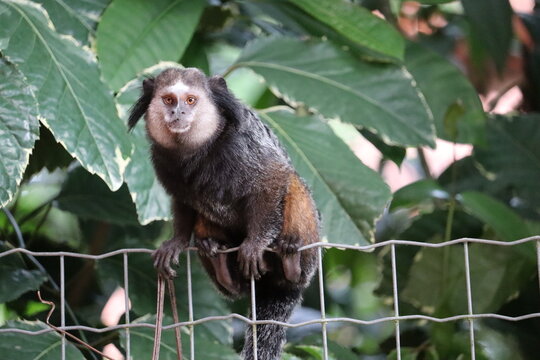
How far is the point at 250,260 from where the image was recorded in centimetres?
218

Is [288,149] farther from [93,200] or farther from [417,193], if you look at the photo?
[93,200]

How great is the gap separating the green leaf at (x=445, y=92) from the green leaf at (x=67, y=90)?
1452mm

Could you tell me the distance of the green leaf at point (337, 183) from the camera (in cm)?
279

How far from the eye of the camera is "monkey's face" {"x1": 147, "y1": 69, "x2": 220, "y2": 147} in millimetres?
2334

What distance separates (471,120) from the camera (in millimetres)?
3398

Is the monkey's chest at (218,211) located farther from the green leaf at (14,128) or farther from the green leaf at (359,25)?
the green leaf at (359,25)

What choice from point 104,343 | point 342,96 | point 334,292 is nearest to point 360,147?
point 334,292

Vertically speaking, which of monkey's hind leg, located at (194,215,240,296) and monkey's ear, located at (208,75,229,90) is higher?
monkey's ear, located at (208,75,229,90)

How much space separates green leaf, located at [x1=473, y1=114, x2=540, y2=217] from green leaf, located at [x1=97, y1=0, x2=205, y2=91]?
59.4 inches

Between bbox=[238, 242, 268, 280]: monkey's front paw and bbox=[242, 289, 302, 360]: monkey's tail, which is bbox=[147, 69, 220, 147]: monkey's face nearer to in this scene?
bbox=[238, 242, 268, 280]: monkey's front paw

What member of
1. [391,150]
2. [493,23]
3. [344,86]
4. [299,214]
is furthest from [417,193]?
[299,214]

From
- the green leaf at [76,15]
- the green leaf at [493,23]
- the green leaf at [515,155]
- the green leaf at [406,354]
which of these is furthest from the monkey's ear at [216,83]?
the green leaf at [515,155]

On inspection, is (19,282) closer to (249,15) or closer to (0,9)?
(0,9)

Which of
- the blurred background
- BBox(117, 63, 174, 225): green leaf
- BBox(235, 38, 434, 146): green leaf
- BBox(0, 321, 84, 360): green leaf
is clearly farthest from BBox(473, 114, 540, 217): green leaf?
BBox(0, 321, 84, 360): green leaf
